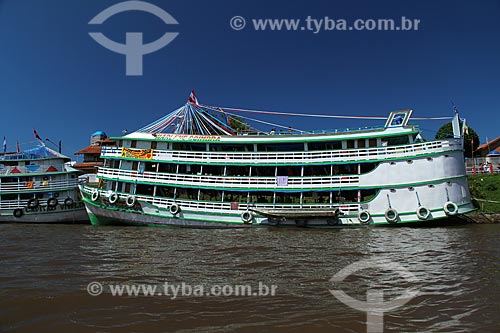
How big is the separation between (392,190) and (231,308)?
1375 cm

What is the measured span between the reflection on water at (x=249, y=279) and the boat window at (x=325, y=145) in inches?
246

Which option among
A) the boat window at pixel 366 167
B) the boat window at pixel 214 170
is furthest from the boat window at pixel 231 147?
the boat window at pixel 366 167

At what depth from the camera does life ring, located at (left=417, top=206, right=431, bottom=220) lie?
53.2 feet

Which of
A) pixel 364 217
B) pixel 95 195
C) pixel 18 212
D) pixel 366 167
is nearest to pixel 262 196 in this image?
pixel 364 217

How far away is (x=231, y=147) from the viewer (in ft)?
65.9

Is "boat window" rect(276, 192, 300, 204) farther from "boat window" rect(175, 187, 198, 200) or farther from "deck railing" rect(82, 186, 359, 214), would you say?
"boat window" rect(175, 187, 198, 200)

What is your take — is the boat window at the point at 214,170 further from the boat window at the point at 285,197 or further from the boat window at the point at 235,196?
the boat window at the point at 285,197

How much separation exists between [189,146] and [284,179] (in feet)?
21.6

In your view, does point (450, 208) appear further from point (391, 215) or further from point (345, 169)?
point (345, 169)

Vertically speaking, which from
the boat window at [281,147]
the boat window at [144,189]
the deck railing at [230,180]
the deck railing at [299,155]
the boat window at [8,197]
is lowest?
the boat window at [8,197]

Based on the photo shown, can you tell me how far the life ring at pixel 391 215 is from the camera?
16594 millimetres

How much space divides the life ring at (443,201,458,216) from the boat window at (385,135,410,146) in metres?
3.87

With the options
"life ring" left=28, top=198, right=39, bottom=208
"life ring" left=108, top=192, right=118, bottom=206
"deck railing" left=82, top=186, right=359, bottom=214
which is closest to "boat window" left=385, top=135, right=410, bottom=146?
"deck railing" left=82, top=186, right=359, bottom=214

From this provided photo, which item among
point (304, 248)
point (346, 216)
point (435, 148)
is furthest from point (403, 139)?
point (304, 248)
